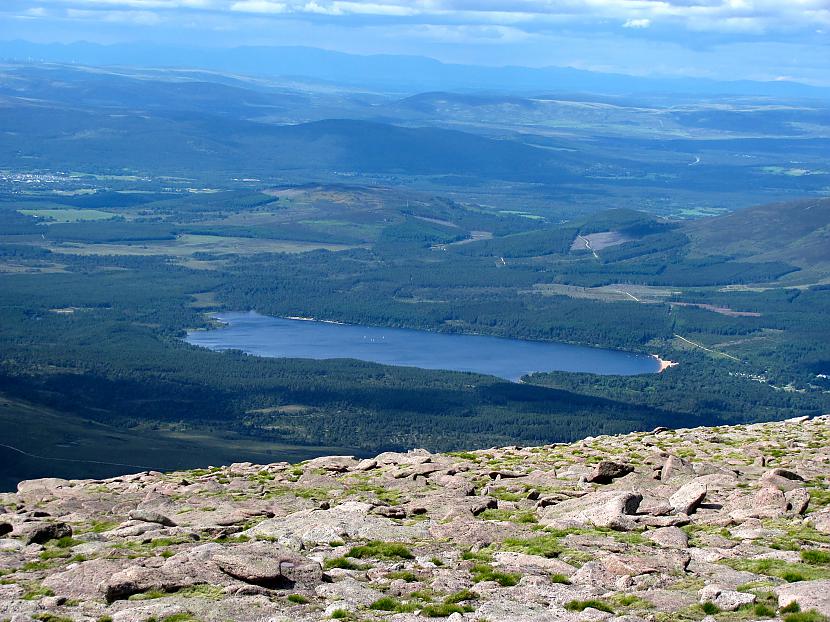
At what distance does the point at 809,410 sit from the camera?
17212 centimetres

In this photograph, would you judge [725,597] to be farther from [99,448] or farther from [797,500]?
[99,448]

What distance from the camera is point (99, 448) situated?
118 m

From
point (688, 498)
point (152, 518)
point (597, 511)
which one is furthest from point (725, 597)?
point (152, 518)

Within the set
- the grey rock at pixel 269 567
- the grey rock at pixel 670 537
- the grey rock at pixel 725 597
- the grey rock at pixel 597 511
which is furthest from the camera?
the grey rock at pixel 597 511

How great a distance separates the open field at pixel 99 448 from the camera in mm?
107688

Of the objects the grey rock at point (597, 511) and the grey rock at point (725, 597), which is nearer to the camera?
the grey rock at point (725, 597)

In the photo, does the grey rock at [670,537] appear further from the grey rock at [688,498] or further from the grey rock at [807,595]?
the grey rock at [807,595]

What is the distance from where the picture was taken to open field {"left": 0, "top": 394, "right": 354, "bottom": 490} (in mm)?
107688

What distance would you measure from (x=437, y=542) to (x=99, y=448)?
85.1m

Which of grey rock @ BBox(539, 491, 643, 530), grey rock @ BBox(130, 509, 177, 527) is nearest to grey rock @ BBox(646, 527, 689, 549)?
grey rock @ BBox(539, 491, 643, 530)

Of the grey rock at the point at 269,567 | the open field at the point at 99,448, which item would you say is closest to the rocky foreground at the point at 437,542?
the grey rock at the point at 269,567

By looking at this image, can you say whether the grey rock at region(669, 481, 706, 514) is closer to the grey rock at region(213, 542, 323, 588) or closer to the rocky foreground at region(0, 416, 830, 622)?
the rocky foreground at region(0, 416, 830, 622)

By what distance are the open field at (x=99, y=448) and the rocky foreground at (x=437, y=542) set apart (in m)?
55.2

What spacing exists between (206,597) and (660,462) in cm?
2404
